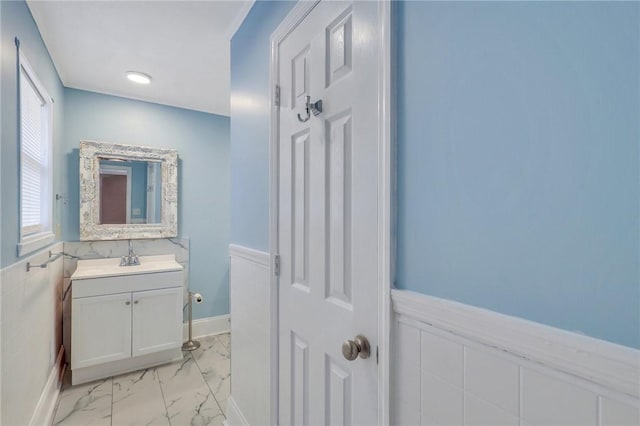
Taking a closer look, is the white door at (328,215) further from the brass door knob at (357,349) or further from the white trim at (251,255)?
the white trim at (251,255)

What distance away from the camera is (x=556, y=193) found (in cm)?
51

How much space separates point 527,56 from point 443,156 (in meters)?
0.23

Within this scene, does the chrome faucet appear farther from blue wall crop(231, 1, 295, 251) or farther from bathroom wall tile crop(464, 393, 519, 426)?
bathroom wall tile crop(464, 393, 519, 426)

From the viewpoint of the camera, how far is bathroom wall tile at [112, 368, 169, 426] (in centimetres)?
198

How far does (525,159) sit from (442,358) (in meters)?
0.45

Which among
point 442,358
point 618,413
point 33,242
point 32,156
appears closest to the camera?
point 618,413

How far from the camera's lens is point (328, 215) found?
1.07 meters

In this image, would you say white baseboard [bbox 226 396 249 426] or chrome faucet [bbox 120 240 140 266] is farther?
chrome faucet [bbox 120 240 140 266]

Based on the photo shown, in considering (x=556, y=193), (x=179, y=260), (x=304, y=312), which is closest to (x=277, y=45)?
(x=304, y=312)

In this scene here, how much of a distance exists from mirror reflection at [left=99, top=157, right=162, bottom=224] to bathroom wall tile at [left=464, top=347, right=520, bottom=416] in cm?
316

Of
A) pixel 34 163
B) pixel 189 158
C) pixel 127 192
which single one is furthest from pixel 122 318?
pixel 189 158

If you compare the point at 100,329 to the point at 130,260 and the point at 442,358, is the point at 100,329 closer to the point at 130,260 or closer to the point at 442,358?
the point at 130,260

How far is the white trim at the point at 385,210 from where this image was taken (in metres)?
0.78

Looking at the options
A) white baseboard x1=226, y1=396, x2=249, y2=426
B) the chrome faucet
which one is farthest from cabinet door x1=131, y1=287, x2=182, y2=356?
white baseboard x1=226, y1=396, x2=249, y2=426
